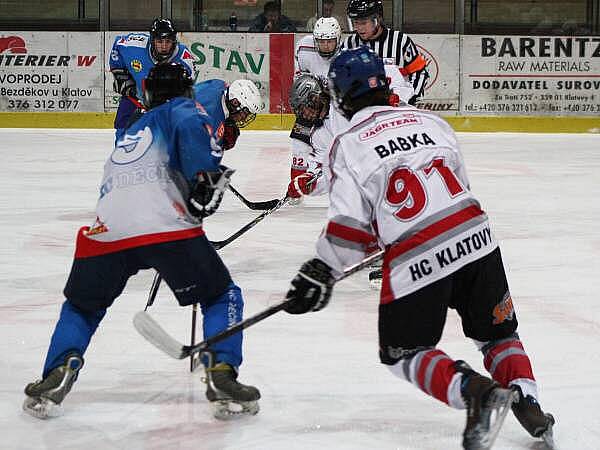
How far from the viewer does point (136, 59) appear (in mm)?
5387

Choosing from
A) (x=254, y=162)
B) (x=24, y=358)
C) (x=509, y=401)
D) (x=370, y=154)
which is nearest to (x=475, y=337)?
(x=509, y=401)

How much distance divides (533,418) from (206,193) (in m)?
0.83

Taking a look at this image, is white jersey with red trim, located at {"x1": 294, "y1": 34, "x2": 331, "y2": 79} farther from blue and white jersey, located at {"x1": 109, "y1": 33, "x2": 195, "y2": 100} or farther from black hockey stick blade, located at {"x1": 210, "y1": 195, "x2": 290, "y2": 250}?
black hockey stick blade, located at {"x1": 210, "y1": 195, "x2": 290, "y2": 250}

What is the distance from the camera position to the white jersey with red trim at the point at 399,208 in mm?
2131

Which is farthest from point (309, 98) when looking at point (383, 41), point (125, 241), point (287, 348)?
point (125, 241)

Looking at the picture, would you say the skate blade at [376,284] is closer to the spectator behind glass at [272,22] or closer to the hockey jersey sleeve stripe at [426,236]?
the hockey jersey sleeve stripe at [426,236]

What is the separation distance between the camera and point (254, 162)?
7730 millimetres

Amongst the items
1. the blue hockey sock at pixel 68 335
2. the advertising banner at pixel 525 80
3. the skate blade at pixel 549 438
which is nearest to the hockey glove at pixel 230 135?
the blue hockey sock at pixel 68 335

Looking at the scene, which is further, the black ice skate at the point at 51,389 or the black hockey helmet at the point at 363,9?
the black hockey helmet at the point at 363,9

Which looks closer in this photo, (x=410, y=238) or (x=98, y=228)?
(x=410, y=238)

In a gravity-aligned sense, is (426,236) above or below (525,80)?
below

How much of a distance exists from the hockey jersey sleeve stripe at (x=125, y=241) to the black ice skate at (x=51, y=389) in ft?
0.76

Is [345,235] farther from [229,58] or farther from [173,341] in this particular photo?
[229,58]

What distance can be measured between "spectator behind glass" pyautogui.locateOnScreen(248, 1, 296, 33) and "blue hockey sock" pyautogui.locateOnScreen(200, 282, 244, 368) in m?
7.94
